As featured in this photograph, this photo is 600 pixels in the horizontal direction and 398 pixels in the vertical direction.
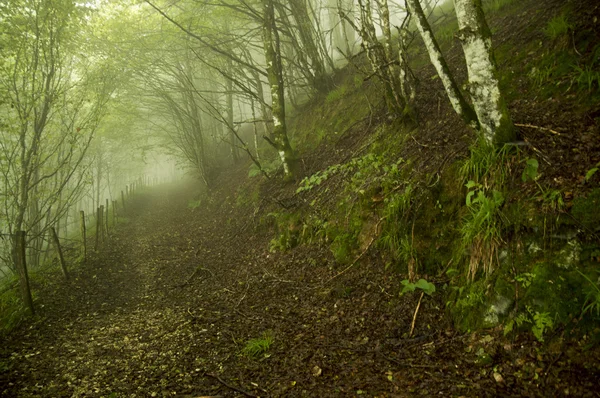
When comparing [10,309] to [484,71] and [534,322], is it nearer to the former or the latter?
[534,322]

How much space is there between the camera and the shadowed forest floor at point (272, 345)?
8.66 feet

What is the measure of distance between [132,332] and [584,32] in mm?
7507

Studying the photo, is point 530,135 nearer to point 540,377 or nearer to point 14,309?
point 540,377

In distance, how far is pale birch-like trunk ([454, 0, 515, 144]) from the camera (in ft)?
11.5

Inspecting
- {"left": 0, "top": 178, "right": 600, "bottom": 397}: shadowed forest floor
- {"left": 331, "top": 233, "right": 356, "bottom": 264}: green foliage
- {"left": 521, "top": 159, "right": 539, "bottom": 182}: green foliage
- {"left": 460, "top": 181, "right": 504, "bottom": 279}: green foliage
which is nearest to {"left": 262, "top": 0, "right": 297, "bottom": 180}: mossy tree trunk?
{"left": 0, "top": 178, "right": 600, "bottom": 397}: shadowed forest floor

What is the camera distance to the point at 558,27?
4.21 meters

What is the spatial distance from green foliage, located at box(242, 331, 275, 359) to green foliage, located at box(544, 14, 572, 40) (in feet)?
18.7

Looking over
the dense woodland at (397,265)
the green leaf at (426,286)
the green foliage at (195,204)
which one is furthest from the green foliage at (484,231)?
the green foliage at (195,204)

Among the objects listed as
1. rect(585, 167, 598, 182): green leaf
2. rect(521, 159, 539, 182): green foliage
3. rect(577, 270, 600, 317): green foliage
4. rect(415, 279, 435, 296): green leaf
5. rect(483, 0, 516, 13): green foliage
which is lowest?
rect(415, 279, 435, 296): green leaf

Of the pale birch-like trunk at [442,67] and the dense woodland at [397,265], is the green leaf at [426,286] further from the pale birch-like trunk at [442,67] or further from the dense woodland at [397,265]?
the pale birch-like trunk at [442,67]

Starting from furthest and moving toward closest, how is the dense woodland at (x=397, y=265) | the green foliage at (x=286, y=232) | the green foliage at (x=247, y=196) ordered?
the green foliage at (x=247, y=196)
the green foliage at (x=286, y=232)
the dense woodland at (x=397, y=265)

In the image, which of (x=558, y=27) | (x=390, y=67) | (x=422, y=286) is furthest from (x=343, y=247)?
(x=558, y=27)

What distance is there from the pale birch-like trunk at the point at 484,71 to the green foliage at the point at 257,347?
3.64 meters

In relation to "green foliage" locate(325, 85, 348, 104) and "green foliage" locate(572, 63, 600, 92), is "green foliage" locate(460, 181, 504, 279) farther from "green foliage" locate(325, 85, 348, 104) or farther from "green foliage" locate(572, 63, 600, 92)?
"green foliage" locate(325, 85, 348, 104)
